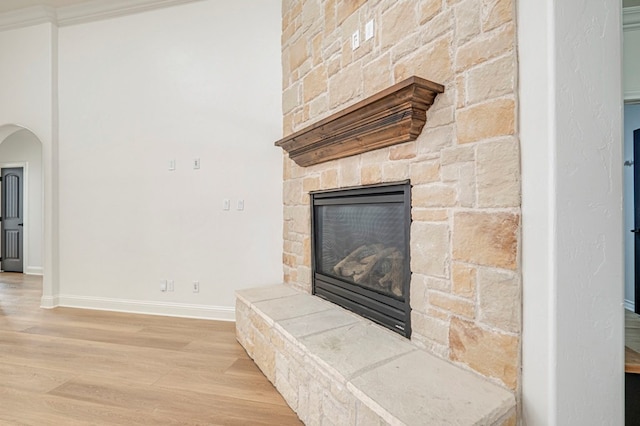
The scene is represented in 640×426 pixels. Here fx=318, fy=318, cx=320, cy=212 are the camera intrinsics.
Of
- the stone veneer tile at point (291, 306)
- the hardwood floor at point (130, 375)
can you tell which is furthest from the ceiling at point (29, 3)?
the stone veneer tile at point (291, 306)

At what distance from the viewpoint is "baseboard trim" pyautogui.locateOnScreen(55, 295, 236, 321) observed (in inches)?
129

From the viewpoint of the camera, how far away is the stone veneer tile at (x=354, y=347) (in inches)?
55.4

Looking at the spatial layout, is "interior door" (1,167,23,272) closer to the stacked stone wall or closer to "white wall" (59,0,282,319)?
"white wall" (59,0,282,319)

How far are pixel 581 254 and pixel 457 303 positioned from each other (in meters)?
0.48

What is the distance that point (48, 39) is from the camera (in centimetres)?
372

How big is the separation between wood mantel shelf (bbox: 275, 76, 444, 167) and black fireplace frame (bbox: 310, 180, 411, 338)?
0.82 ft

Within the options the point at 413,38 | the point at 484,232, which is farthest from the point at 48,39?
the point at 484,232

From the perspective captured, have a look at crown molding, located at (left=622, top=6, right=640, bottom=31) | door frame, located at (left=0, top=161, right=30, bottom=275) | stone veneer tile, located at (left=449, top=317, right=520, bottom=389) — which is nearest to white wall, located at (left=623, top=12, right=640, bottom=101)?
crown molding, located at (left=622, top=6, right=640, bottom=31)

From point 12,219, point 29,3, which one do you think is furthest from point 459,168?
point 12,219

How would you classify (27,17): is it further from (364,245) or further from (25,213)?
(364,245)

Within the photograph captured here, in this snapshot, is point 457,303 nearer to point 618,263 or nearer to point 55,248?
point 618,263

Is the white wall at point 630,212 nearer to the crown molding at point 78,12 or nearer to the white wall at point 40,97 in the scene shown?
the crown molding at point 78,12

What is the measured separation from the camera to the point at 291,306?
7.54 ft

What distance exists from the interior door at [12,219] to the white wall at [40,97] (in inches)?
132
